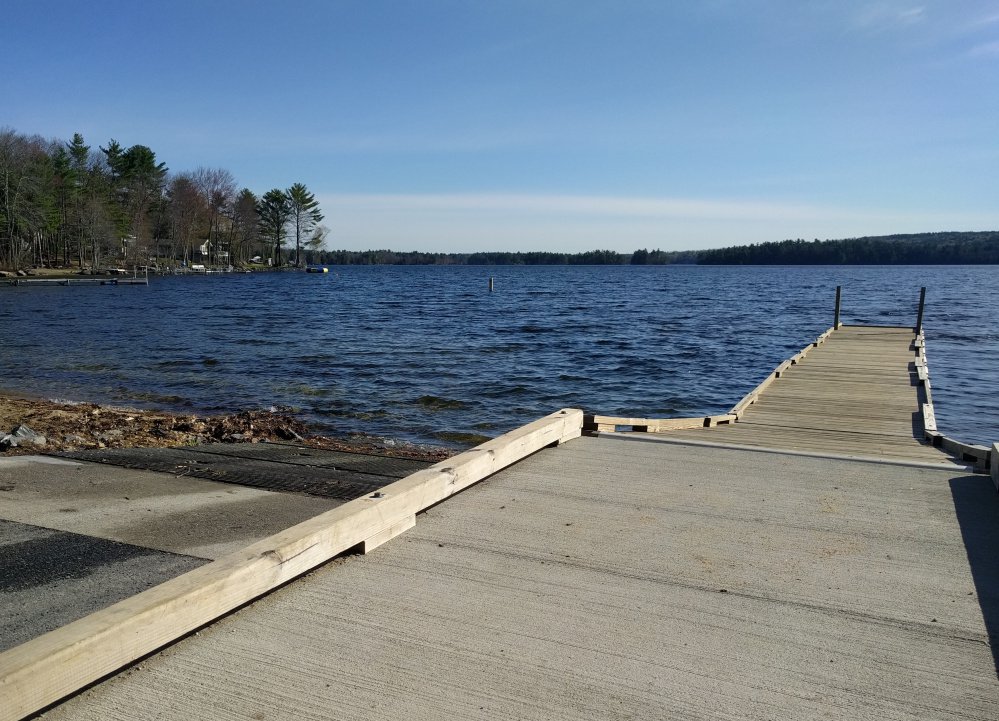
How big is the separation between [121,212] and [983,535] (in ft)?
318

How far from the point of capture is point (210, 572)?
116 inches

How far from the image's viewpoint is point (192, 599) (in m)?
2.76

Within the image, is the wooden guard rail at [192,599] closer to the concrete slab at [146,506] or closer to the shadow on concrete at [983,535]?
the concrete slab at [146,506]

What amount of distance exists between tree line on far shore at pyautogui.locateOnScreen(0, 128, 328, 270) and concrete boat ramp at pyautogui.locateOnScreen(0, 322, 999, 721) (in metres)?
73.4

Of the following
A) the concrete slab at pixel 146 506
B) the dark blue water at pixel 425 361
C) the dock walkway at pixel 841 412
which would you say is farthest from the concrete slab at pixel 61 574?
the dark blue water at pixel 425 361

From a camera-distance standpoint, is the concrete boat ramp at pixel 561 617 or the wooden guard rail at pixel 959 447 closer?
the concrete boat ramp at pixel 561 617

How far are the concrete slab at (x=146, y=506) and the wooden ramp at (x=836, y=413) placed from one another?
3.20 metres

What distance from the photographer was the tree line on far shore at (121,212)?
215ft

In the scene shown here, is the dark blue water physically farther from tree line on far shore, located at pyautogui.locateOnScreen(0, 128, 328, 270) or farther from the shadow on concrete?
tree line on far shore, located at pyautogui.locateOnScreen(0, 128, 328, 270)

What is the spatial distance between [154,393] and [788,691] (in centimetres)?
1519

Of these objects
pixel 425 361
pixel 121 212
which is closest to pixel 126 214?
pixel 121 212

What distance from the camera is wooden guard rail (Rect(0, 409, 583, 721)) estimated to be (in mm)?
2240

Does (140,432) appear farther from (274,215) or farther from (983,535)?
(274,215)

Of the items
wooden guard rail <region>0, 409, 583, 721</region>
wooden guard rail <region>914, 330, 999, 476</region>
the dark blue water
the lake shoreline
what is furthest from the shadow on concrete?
the dark blue water
